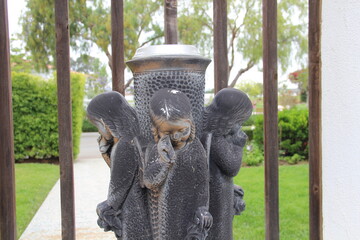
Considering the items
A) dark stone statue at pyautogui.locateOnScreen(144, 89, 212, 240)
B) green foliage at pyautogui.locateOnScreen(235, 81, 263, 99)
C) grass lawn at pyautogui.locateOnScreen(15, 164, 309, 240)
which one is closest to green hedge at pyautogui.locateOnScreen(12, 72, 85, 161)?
grass lawn at pyautogui.locateOnScreen(15, 164, 309, 240)

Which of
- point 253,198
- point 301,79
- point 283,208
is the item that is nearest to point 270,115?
point 283,208

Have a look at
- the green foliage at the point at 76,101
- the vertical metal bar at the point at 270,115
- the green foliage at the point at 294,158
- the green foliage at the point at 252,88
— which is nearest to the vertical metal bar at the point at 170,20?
the vertical metal bar at the point at 270,115

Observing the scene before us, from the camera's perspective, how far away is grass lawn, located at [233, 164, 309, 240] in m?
3.36

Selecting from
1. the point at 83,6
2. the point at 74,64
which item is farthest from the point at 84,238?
the point at 74,64

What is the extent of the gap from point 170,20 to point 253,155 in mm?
5755

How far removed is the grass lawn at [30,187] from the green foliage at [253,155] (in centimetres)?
326

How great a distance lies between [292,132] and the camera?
6992 millimetres

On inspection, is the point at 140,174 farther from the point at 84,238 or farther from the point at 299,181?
the point at 299,181

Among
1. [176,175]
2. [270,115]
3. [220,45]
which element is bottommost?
[176,175]

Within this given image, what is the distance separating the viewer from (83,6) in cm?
912

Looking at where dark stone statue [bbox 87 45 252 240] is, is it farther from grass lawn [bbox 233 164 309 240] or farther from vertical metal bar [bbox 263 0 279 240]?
grass lawn [bbox 233 164 309 240]

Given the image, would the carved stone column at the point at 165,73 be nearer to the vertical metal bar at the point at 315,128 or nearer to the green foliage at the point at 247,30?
the vertical metal bar at the point at 315,128

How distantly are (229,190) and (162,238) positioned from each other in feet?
0.87

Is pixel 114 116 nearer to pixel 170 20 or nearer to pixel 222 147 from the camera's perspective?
pixel 222 147
